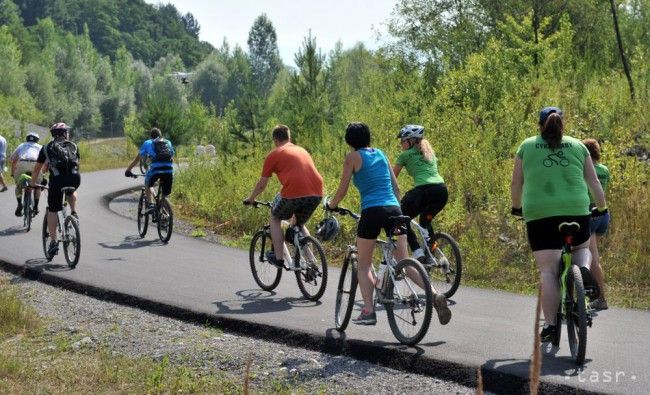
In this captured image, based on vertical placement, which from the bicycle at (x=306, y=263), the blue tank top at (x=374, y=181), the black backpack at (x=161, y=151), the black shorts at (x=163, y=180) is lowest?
the bicycle at (x=306, y=263)

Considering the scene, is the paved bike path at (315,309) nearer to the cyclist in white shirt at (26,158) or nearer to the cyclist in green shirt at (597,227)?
the cyclist in green shirt at (597,227)

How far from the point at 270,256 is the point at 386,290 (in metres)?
3.27

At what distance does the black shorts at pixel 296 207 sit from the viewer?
10.6m

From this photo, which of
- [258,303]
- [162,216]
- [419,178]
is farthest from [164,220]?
[419,178]

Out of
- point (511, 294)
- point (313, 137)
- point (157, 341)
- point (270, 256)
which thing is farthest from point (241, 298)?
point (313, 137)

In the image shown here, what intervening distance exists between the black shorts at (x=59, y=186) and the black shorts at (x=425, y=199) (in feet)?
18.0

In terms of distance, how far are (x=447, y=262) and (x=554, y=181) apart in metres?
3.61

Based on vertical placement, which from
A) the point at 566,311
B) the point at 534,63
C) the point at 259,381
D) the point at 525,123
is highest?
the point at 534,63

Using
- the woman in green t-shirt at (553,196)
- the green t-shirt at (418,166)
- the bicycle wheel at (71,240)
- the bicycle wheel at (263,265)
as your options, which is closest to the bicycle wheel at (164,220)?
the bicycle wheel at (71,240)

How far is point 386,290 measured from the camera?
321 inches

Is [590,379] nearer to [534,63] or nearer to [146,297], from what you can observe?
[146,297]

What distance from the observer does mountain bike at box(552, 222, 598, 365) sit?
6840 millimetres

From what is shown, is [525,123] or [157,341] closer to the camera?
[157,341]

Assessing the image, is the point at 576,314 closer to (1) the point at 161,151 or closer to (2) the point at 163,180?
(2) the point at 163,180
